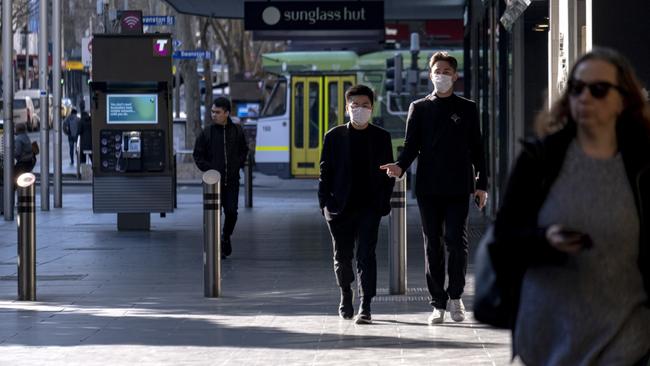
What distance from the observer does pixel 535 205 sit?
4.79 m

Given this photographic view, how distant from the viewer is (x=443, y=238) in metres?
10.6

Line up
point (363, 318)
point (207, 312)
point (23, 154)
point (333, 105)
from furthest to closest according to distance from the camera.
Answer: point (333, 105), point (23, 154), point (207, 312), point (363, 318)

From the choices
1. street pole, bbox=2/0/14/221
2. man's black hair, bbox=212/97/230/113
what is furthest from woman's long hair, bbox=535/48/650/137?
street pole, bbox=2/0/14/221

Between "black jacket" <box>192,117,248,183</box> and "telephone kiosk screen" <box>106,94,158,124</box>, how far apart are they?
4.25 m

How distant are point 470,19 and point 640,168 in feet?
77.0

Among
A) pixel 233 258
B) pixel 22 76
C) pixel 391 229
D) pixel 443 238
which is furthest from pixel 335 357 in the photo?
pixel 22 76

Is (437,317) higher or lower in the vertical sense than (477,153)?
lower

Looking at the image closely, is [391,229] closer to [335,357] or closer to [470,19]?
[335,357]

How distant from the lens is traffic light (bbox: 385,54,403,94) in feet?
95.8

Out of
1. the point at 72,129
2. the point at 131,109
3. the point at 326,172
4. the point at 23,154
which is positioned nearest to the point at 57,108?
the point at 23,154

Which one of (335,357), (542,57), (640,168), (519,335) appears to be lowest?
(335,357)

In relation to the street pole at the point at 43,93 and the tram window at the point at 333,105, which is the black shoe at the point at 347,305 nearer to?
the street pole at the point at 43,93

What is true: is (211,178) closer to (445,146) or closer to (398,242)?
(398,242)

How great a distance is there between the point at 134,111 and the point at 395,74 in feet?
31.7
